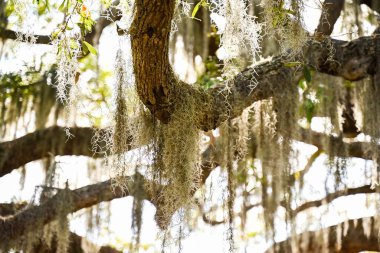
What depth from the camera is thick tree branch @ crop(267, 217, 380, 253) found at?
5.02 metres

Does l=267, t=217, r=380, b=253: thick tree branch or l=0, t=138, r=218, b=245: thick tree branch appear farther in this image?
l=0, t=138, r=218, b=245: thick tree branch

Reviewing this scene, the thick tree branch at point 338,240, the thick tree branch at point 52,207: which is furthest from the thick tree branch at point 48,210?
the thick tree branch at point 338,240

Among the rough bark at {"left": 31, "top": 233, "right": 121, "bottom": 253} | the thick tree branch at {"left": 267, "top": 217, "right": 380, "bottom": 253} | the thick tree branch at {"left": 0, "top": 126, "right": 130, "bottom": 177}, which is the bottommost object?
the thick tree branch at {"left": 267, "top": 217, "right": 380, "bottom": 253}

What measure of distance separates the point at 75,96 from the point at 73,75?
0.56ft

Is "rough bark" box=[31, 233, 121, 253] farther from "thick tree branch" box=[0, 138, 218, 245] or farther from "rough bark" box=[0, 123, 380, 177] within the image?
"rough bark" box=[0, 123, 380, 177]

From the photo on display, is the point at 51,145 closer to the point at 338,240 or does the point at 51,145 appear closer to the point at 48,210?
the point at 48,210

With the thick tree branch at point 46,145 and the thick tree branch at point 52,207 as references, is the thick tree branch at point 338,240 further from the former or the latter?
the thick tree branch at point 46,145

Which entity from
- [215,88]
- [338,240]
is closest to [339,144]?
[338,240]

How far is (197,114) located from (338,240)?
231 centimetres

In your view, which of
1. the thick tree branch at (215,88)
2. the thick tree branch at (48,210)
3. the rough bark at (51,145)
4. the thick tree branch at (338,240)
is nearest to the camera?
the thick tree branch at (215,88)

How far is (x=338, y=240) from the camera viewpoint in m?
5.05

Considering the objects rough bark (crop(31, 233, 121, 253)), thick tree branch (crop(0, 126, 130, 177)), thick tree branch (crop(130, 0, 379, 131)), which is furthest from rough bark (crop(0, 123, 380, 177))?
thick tree branch (crop(130, 0, 379, 131))

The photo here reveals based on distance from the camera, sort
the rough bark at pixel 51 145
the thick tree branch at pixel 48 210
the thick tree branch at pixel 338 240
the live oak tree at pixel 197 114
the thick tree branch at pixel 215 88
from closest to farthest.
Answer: the thick tree branch at pixel 215 88
the live oak tree at pixel 197 114
the thick tree branch at pixel 338 240
the thick tree branch at pixel 48 210
the rough bark at pixel 51 145

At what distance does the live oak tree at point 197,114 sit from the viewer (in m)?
3.02
